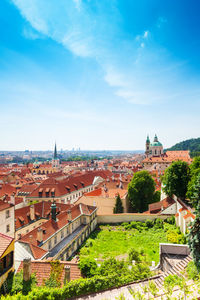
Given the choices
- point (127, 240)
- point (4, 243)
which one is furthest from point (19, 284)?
point (127, 240)

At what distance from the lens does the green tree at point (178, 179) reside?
3391 cm

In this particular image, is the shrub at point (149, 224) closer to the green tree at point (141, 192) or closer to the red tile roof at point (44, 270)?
the green tree at point (141, 192)

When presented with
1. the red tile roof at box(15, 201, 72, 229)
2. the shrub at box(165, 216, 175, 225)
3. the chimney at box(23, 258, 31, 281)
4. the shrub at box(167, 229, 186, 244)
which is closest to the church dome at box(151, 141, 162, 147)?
the shrub at box(165, 216, 175, 225)

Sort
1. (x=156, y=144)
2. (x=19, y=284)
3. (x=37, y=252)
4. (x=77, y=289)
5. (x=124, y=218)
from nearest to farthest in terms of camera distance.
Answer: (x=77, y=289)
(x=19, y=284)
(x=37, y=252)
(x=124, y=218)
(x=156, y=144)

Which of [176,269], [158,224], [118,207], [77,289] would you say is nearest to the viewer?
[77,289]

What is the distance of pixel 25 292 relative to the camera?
553 inches

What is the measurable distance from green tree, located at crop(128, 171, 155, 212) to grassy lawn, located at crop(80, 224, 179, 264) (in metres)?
9.10

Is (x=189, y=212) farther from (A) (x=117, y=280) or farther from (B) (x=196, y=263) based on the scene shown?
(A) (x=117, y=280)

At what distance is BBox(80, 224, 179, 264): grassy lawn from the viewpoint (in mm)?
24812

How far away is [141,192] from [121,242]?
15463 mm

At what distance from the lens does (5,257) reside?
565 inches

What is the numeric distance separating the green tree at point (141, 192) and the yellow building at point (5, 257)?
30147 mm

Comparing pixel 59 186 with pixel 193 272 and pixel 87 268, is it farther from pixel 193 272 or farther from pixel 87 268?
pixel 193 272

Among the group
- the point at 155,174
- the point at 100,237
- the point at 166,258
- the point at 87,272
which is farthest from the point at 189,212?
the point at 155,174
